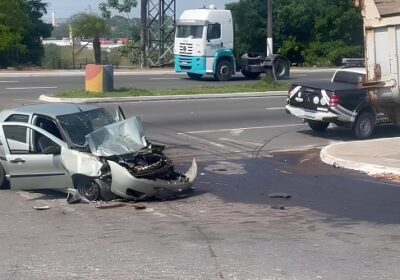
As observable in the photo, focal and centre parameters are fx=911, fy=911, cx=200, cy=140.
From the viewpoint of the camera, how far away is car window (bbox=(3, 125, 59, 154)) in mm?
14812

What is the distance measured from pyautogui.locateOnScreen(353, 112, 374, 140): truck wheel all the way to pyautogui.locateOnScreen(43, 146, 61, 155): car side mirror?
10204 mm

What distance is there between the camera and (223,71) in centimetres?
4366

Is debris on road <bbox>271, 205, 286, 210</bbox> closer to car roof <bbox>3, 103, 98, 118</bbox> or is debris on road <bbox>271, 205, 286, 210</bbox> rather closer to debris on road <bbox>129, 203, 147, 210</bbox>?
debris on road <bbox>129, 203, 147, 210</bbox>

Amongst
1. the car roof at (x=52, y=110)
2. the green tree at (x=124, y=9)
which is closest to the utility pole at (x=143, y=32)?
the green tree at (x=124, y=9)

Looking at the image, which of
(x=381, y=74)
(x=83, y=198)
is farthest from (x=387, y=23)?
(x=83, y=198)

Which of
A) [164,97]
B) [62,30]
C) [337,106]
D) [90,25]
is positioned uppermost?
[62,30]

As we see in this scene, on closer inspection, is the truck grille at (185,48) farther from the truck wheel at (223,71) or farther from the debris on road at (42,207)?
the debris on road at (42,207)

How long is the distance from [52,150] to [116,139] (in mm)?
1062

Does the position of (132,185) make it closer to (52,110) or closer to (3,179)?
(52,110)

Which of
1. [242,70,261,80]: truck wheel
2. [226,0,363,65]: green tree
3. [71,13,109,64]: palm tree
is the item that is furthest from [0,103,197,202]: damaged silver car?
[226,0,363,65]: green tree

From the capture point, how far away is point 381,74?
16.5 m

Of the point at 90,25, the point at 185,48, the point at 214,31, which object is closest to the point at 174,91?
the point at 214,31

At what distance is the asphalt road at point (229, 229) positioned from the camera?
30.3ft

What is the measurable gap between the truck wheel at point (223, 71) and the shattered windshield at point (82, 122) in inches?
1092
